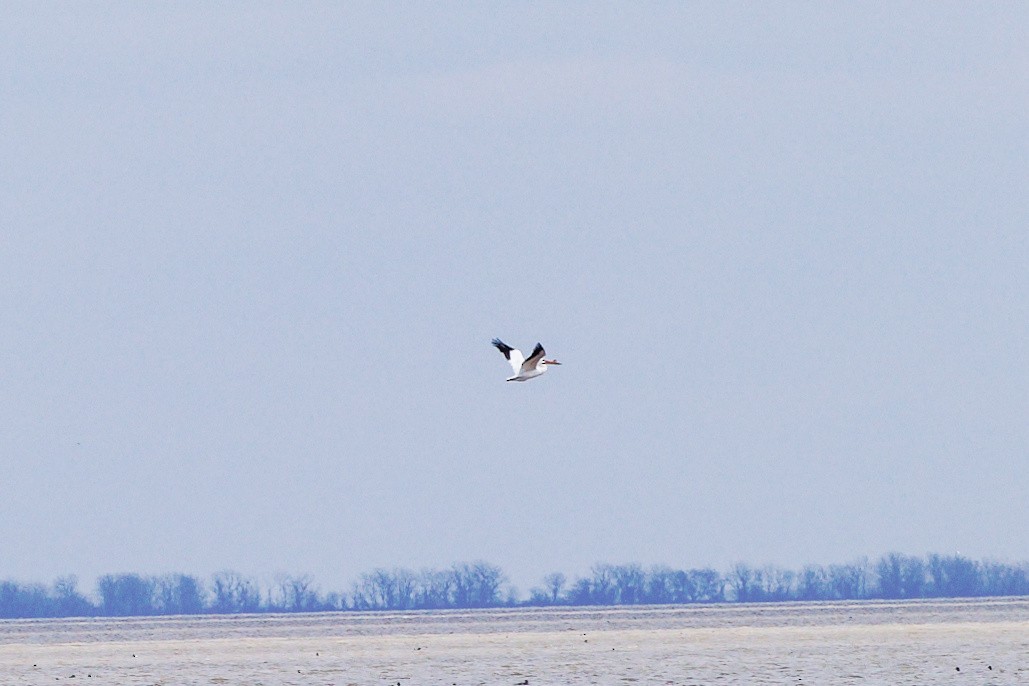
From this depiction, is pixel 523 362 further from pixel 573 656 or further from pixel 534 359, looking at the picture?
pixel 573 656

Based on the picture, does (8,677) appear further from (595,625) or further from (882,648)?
(595,625)

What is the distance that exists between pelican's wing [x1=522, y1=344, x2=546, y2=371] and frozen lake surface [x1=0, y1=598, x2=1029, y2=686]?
6.91m

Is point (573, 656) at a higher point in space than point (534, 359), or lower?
lower

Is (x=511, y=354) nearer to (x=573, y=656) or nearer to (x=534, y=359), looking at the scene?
(x=534, y=359)

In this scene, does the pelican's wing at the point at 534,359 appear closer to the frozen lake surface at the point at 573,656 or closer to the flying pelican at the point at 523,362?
the flying pelican at the point at 523,362

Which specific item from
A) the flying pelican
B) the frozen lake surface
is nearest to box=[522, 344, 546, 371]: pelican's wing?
the flying pelican

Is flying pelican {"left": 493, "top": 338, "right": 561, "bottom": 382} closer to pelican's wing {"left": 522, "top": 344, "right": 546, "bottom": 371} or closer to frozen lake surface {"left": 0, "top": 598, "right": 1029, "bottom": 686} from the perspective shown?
pelican's wing {"left": 522, "top": 344, "right": 546, "bottom": 371}

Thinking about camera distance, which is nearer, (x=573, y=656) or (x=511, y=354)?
(x=511, y=354)

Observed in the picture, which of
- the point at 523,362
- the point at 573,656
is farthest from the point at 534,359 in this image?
the point at 573,656

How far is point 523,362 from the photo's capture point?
44.1 m

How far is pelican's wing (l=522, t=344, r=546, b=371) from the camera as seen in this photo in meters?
41.4

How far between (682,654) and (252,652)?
55.3 feet

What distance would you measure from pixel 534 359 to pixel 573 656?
17.8 m

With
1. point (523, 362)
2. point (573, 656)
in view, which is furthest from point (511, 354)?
point (573, 656)
